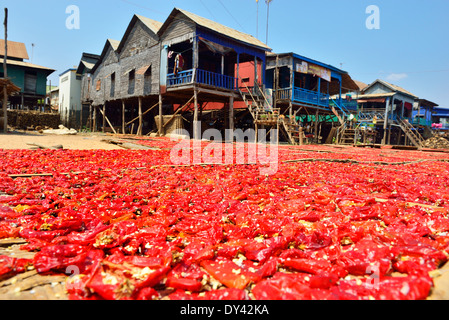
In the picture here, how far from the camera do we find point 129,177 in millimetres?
4070

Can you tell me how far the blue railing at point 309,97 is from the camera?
19594 mm

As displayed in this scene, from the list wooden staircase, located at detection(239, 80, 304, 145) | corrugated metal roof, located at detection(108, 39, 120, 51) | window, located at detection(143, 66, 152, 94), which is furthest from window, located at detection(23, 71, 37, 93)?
wooden staircase, located at detection(239, 80, 304, 145)

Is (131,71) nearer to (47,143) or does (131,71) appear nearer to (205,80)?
(205,80)

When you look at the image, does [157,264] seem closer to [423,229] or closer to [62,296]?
[62,296]

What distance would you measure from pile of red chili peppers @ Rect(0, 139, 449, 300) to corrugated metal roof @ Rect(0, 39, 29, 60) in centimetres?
3248

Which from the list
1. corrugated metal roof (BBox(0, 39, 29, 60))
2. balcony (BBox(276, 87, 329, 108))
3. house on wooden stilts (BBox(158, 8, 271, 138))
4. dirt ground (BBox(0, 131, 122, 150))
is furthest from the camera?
corrugated metal roof (BBox(0, 39, 29, 60))

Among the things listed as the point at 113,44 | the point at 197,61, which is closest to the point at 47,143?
the point at 197,61

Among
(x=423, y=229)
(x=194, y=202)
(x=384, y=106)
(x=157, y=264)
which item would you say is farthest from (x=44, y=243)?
(x=384, y=106)

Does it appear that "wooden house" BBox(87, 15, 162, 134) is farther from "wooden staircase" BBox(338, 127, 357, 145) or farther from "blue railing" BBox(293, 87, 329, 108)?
"wooden staircase" BBox(338, 127, 357, 145)

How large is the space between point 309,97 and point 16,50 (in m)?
29.7

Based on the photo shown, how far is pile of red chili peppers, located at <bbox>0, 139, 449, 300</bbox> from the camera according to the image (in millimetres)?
1310

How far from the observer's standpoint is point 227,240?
1.99 m

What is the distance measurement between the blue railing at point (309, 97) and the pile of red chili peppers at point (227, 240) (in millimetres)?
17108
